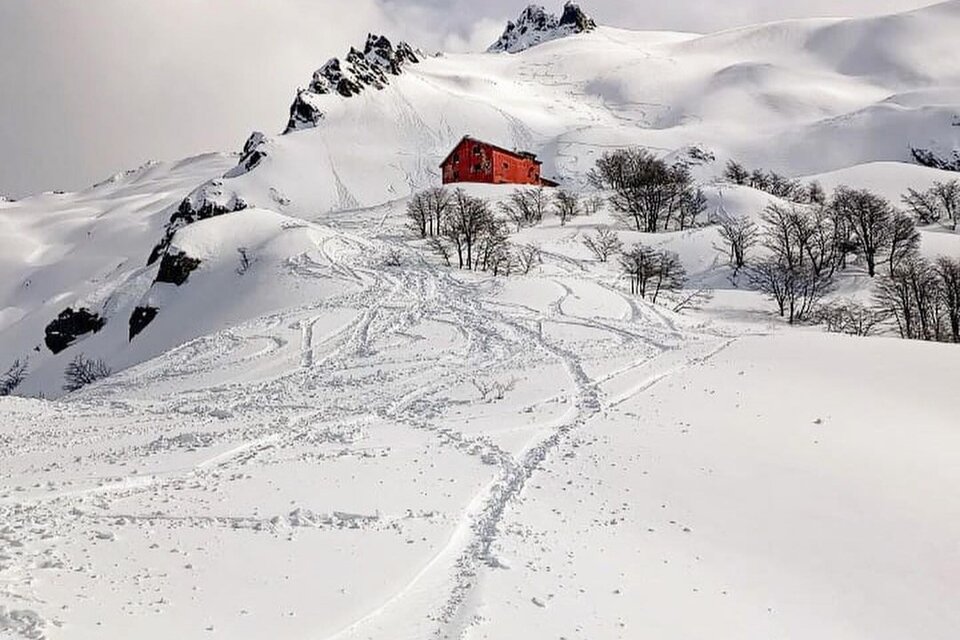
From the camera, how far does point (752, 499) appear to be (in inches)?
373

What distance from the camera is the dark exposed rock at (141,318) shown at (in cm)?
4028

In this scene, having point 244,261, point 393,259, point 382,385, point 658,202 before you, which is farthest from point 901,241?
point 244,261

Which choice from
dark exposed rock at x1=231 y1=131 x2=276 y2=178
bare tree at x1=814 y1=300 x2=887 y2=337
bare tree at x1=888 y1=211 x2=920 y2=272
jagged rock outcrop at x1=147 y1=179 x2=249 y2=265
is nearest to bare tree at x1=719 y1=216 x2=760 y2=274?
bare tree at x1=888 y1=211 x2=920 y2=272

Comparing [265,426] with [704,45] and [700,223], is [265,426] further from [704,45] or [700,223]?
[704,45]

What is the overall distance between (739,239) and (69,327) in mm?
54649

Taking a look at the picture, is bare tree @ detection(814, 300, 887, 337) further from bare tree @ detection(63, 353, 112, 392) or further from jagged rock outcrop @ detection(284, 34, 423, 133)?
jagged rock outcrop @ detection(284, 34, 423, 133)

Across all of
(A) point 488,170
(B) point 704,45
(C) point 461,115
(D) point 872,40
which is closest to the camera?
(A) point 488,170

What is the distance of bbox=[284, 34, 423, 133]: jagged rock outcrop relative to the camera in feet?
383

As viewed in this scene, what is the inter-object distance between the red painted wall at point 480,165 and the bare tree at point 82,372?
171ft

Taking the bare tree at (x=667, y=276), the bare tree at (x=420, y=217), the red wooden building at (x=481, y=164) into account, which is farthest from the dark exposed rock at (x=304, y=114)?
the bare tree at (x=667, y=276)

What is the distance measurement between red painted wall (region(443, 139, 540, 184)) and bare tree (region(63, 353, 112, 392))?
5217 centimetres

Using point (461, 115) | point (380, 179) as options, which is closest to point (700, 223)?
point (380, 179)

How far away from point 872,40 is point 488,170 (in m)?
135

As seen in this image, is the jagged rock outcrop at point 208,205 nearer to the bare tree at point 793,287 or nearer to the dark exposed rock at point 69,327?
the dark exposed rock at point 69,327
